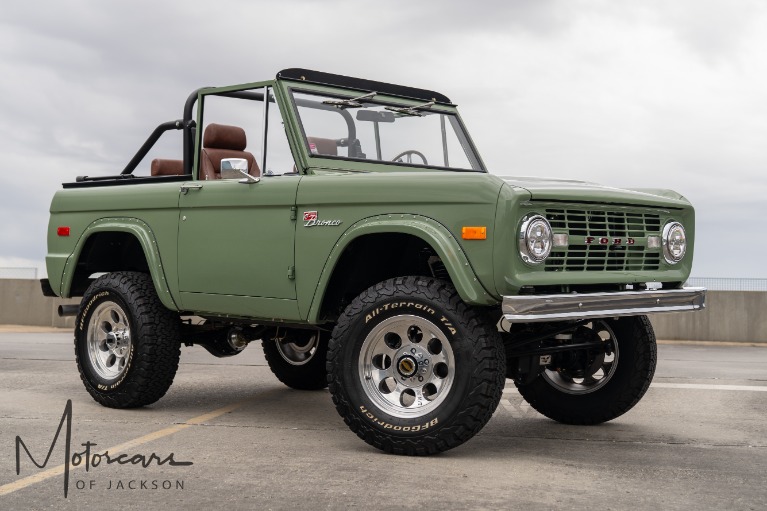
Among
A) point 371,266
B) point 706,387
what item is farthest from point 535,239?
point 706,387

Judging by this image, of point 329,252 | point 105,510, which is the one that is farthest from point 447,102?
point 105,510

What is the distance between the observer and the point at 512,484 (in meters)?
5.52

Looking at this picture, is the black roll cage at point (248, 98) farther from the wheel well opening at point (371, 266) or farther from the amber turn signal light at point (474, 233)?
the amber turn signal light at point (474, 233)

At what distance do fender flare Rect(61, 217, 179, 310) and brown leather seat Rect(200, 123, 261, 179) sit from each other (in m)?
0.65

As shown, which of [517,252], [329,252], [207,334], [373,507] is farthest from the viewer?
[207,334]

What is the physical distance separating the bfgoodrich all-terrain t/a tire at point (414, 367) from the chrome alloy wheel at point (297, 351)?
118 inches

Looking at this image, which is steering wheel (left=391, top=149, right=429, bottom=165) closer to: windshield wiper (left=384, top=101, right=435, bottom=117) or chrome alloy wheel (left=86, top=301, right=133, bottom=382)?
windshield wiper (left=384, top=101, right=435, bottom=117)

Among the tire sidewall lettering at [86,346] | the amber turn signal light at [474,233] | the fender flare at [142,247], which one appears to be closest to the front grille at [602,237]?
the amber turn signal light at [474,233]

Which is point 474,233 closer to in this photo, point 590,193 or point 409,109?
point 590,193

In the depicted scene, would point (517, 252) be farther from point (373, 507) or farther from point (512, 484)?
point (373, 507)

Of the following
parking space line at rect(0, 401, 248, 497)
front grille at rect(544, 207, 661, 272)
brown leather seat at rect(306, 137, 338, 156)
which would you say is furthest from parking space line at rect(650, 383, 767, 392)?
brown leather seat at rect(306, 137, 338, 156)

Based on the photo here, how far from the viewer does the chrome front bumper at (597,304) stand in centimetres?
587

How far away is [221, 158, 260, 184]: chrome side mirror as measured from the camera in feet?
23.4

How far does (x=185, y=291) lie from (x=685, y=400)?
4.67 meters
